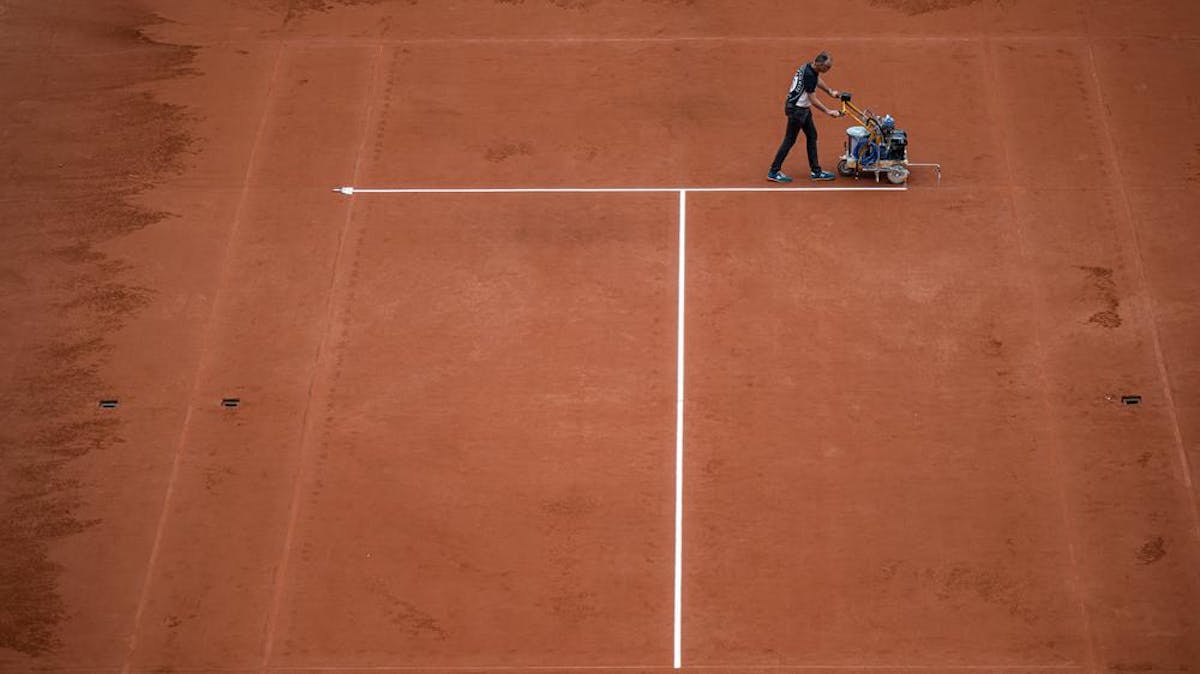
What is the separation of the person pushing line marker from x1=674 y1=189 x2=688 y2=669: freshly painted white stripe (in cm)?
129

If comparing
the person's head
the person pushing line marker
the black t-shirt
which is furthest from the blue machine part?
the person's head

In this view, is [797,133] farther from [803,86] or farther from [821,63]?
[821,63]

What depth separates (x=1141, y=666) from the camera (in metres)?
12.2

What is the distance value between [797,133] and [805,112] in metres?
0.33

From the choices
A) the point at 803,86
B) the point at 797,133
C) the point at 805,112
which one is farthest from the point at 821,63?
the point at 797,133

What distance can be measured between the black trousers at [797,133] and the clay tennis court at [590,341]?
42 centimetres

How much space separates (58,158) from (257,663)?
8386 mm

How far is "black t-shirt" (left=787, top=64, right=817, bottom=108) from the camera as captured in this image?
52.5 feet

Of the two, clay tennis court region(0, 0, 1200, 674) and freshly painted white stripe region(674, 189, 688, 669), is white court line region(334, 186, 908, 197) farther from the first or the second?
freshly painted white stripe region(674, 189, 688, 669)

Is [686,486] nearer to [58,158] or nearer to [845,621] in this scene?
[845,621]

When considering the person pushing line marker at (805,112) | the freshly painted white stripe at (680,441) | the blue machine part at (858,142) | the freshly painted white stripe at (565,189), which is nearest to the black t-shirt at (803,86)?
the person pushing line marker at (805,112)

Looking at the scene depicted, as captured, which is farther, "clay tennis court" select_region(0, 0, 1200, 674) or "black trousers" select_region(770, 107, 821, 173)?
"black trousers" select_region(770, 107, 821, 173)

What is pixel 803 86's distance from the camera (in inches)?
631

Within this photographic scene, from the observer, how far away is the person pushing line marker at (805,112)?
52.5 feet
